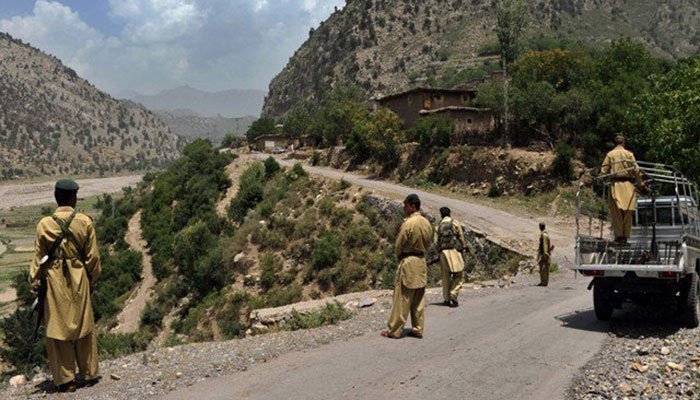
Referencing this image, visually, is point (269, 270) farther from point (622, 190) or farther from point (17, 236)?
point (17, 236)

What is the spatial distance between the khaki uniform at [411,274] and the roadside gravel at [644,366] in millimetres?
2431

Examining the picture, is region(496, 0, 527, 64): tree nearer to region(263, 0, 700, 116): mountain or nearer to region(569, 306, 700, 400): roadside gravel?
region(569, 306, 700, 400): roadside gravel

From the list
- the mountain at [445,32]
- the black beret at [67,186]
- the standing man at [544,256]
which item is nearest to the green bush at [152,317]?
the standing man at [544,256]

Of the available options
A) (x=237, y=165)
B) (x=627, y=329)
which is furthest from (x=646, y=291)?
(x=237, y=165)

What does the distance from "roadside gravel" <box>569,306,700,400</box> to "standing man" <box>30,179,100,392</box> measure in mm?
5624

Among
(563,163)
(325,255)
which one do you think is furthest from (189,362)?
(563,163)

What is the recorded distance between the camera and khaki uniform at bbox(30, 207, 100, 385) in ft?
20.0

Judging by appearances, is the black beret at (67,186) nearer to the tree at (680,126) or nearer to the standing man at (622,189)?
the standing man at (622,189)

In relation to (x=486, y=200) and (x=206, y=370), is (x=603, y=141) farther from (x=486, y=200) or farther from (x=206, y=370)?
(x=206, y=370)

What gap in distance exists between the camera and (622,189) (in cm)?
877

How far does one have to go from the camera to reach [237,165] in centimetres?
5656

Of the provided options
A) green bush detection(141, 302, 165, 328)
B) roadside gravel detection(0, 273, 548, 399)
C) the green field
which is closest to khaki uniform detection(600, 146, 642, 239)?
roadside gravel detection(0, 273, 548, 399)

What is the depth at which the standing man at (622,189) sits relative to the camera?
342 inches

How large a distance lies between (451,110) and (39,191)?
517ft
